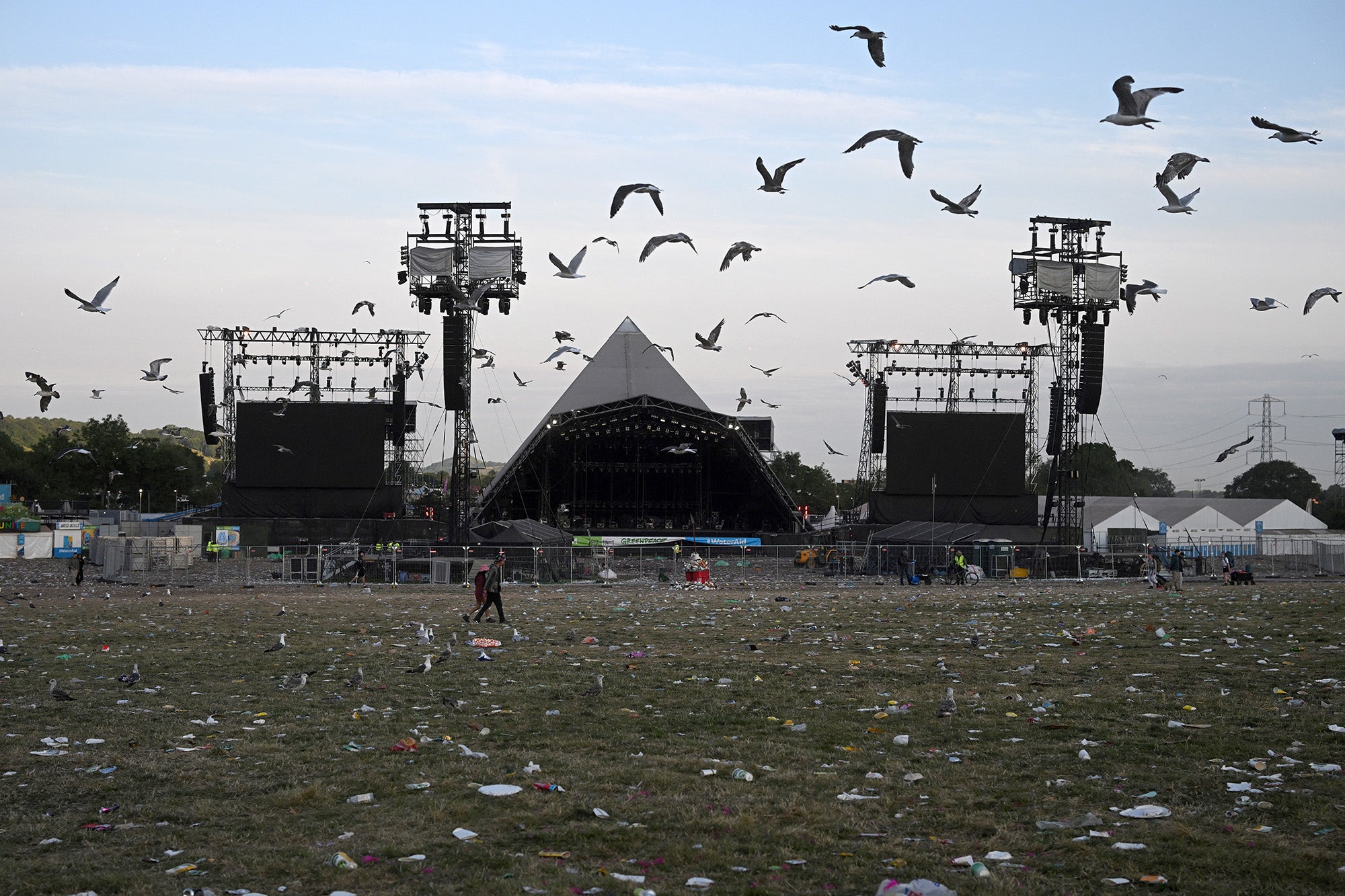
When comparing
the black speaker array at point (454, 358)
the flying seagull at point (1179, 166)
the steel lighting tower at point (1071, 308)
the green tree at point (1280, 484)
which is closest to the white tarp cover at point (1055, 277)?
the steel lighting tower at point (1071, 308)

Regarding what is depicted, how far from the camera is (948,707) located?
870 centimetres

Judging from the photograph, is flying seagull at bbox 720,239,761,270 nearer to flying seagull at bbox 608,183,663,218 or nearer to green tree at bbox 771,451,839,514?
flying seagull at bbox 608,183,663,218

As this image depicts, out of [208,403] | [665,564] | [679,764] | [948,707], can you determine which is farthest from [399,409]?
[679,764]

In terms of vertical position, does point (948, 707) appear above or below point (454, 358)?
below

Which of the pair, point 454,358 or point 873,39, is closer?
point 873,39

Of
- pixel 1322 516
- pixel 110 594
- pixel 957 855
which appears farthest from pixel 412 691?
pixel 1322 516

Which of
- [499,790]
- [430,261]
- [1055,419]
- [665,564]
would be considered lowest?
[665,564]

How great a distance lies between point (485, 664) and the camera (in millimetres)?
11945

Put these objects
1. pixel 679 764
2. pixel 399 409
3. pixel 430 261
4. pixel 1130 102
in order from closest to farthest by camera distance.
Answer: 1. pixel 679 764
2. pixel 1130 102
3. pixel 430 261
4. pixel 399 409

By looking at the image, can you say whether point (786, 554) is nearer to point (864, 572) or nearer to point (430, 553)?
point (864, 572)

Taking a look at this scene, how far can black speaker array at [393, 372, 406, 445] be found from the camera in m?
46.4

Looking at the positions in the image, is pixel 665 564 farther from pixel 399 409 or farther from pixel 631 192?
pixel 631 192

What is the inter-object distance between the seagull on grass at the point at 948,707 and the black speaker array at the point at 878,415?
40433mm

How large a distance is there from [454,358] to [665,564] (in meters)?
10.1
